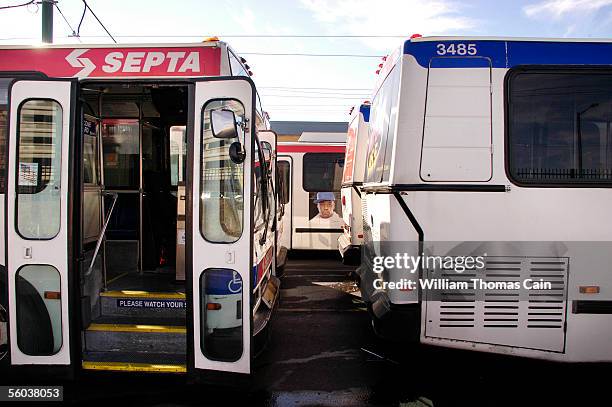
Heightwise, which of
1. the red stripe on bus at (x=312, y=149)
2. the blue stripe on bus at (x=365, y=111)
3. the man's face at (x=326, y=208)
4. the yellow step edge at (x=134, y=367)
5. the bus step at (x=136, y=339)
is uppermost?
the blue stripe on bus at (x=365, y=111)

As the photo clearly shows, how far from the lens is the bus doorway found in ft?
12.5

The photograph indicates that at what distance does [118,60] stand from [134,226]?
210 centimetres

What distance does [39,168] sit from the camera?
3.55 meters

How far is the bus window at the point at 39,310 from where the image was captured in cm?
355

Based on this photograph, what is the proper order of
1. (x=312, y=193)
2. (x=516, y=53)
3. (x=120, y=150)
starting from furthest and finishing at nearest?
1. (x=312, y=193)
2. (x=120, y=150)
3. (x=516, y=53)

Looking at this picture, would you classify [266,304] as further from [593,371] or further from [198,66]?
[593,371]

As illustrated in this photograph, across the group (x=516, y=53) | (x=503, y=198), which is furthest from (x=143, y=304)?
(x=516, y=53)

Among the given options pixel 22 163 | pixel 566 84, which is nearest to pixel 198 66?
pixel 22 163

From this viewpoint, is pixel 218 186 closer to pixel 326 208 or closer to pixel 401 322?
pixel 401 322

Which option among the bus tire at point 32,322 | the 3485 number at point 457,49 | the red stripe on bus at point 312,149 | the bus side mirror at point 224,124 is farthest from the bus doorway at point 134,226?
the red stripe on bus at point 312,149

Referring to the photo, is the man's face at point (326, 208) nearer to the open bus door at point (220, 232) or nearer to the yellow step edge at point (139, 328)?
the yellow step edge at point (139, 328)

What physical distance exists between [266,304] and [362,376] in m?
1.20

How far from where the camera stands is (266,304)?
457 centimetres

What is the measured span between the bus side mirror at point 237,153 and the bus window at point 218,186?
0.08 metres
